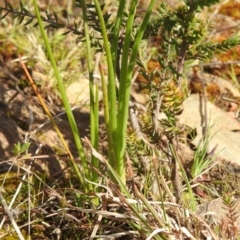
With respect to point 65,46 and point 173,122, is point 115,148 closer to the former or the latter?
point 173,122

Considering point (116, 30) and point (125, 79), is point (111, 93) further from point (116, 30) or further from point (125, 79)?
point (116, 30)

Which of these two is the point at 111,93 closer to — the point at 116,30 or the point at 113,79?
the point at 113,79

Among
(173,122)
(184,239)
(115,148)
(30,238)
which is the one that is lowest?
(30,238)

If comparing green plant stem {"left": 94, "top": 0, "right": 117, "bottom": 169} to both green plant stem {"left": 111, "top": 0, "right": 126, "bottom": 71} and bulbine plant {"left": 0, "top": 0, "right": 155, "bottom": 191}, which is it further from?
green plant stem {"left": 111, "top": 0, "right": 126, "bottom": 71}

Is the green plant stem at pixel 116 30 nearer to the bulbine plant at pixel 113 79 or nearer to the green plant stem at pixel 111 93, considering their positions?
the bulbine plant at pixel 113 79

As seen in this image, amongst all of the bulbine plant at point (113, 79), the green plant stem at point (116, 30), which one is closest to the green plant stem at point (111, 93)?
the bulbine plant at point (113, 79)

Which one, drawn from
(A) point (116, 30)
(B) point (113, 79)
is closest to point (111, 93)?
(B) point (113, 79)

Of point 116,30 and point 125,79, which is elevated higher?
point 116,30

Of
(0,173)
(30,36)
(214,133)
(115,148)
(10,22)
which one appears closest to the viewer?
(115,148)

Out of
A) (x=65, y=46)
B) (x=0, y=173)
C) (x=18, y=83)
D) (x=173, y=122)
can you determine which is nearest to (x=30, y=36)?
(x=65, y=46)

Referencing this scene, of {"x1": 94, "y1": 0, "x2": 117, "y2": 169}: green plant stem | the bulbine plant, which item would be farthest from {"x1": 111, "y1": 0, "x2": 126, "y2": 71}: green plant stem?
{"x1": 94, "y1": 0, "x2": 117, "y2": 169}: green plant stem

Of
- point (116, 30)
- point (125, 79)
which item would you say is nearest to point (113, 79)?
point (125, 79)
